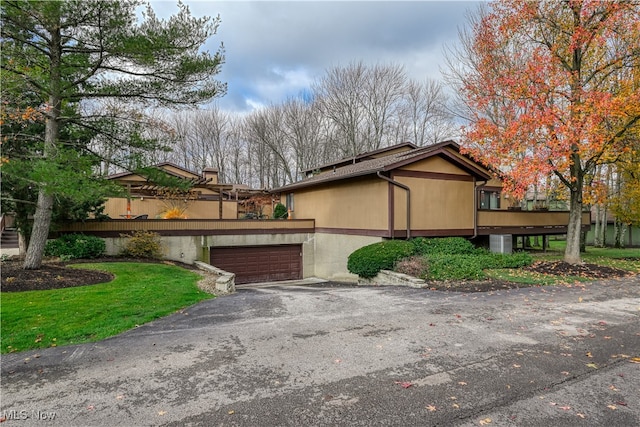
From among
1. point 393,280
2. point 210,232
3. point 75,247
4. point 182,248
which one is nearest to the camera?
point 393,280

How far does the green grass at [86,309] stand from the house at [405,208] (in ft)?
24.3

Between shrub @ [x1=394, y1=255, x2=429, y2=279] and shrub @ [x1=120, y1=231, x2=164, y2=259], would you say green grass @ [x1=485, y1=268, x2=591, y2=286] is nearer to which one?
shrub @ [x1=394, y1=255, x2=429, y2=279]

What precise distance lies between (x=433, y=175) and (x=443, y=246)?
2.89 meters

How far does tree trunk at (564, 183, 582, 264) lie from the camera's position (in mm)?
12391

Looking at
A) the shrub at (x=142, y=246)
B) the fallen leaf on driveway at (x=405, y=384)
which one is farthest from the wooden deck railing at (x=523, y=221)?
the shrub at (x=142, y=246)

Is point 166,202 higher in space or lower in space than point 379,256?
higher

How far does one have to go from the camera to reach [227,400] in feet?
11.3

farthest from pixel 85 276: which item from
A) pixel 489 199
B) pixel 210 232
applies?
pixel 489 199

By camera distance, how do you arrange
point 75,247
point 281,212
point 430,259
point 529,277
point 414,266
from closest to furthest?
1. point 529,277
2. point 414,266
3. point 430,259
4. point 75,247
5. point 281,212

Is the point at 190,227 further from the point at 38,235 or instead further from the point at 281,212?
the point at 281,212

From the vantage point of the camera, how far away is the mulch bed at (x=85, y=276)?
7.46 metres

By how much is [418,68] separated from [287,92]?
41.9ft

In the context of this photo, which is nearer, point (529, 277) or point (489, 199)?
point (529, 277)

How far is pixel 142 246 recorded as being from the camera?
12.8 meters
